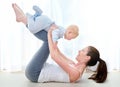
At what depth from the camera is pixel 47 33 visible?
1.50m

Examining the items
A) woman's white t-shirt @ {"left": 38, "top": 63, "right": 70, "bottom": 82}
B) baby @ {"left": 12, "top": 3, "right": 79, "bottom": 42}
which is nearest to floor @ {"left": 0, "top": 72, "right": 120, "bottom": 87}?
woman's white t-shirt @ {"left": 38, "top": 63, "right": 70, "bottom": 82}

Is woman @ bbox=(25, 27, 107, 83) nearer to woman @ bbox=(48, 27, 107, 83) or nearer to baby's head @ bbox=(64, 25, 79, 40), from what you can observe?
woman @ bbox=(48, 27, 107, 83)

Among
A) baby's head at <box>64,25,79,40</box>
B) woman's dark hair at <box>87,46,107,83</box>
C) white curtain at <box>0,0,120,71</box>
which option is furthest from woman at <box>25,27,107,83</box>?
white curtain at <box>0,0,120,71</box>

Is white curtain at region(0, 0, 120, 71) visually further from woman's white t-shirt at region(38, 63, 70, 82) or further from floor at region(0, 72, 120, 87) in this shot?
woman's white t-shirt at region(38, 63, 70, 82)

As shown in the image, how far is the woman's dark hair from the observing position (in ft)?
5.01

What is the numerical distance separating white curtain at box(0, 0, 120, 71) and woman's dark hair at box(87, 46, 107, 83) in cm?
26

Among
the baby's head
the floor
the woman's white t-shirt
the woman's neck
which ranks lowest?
the floor

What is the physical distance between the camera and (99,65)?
5.12 feet

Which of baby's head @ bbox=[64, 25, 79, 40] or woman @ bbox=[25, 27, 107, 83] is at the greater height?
baby's head @ bbox=[64, 25, 79, 40]

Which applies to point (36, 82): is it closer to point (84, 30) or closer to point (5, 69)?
point (5, 69)

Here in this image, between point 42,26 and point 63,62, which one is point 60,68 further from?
point 42,26

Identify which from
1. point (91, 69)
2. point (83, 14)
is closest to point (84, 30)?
point (83, 14)

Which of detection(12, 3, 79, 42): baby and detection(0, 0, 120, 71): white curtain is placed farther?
detection(0, 0, 120, 71): white curtain

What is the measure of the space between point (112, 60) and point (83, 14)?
1.26 ft
